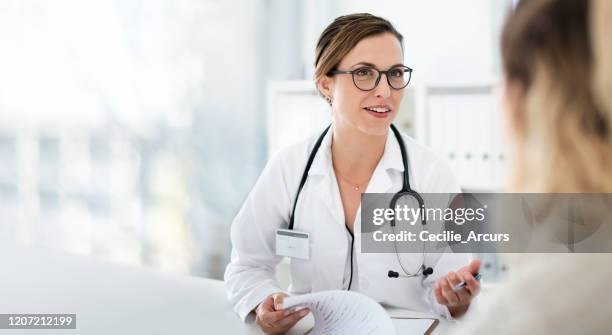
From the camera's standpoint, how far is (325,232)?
1555mm

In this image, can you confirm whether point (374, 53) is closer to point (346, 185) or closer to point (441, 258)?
point (346, 185)

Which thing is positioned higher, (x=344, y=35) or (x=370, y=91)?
(x=344, y=35)

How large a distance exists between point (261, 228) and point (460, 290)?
550 mm

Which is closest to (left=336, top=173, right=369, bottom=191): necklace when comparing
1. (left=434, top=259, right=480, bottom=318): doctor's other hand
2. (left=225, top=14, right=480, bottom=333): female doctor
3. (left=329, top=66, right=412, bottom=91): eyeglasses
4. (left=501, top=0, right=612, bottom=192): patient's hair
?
(left=225, top=14, right=480, bottom=333): female doctor

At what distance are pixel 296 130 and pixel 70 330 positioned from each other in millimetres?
1758

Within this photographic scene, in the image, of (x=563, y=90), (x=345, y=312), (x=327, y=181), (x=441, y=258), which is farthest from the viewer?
(x=327, y=181)

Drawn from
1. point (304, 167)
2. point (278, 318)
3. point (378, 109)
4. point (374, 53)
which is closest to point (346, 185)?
point (304, 167)

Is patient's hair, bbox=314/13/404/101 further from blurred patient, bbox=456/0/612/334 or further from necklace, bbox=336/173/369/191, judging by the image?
blurred patient, bbox=456/0/612/334

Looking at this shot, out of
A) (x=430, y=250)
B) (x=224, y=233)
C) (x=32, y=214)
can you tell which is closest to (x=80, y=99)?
(x=32, y=214)

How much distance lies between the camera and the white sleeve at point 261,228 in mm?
1555

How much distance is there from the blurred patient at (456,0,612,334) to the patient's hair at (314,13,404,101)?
0.87 metres

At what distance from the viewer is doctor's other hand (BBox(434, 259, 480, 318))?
122cm

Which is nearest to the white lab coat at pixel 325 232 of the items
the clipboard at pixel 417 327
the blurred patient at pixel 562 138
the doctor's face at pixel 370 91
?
the doctor's face at pixel 370 91

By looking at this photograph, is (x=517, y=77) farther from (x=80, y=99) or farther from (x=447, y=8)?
(x=447, y=8)
